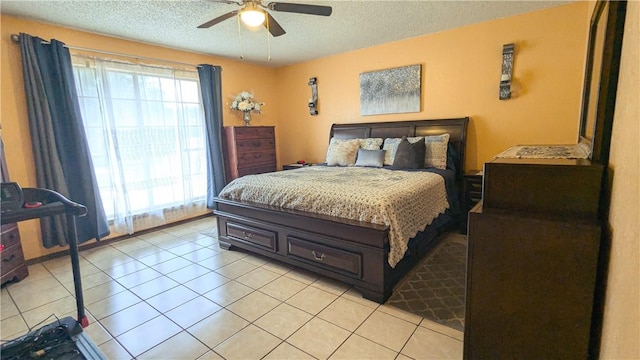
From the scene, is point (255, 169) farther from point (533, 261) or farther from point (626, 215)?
point (626, 215)

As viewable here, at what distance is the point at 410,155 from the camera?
353cm

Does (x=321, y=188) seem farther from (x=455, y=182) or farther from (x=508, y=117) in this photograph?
(x=508, y=117)

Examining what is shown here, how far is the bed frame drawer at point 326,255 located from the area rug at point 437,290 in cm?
36

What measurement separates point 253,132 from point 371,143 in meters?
1.91

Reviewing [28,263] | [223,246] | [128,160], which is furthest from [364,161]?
[28,263]

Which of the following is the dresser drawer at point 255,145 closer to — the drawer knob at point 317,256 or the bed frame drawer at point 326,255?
the bed frame drawer at point 326,255

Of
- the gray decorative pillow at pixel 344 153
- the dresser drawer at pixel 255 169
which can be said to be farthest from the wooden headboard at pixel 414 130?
the dresser drawer at pixel 255 169

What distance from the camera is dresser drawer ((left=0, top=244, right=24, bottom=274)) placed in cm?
253

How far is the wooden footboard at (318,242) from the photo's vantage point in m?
2.17

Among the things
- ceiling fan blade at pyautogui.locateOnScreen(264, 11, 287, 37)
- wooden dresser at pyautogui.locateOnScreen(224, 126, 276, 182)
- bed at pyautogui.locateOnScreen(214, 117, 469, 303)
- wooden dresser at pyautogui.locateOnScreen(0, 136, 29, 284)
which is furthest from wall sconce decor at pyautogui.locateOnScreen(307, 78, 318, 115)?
wooden dresser at pyautogui.locateOnScreen(0, 136, 29, 284)

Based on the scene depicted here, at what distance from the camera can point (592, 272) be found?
3.61ft

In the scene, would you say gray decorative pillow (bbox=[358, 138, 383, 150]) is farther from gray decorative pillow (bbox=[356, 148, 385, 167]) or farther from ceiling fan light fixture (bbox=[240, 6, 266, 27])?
ceiling fan light fixture (bbox=[240, 6, 266, 27])

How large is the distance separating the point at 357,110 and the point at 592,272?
3805 millimetres

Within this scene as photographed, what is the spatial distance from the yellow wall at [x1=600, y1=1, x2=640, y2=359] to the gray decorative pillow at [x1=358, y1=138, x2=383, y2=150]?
2.94m
